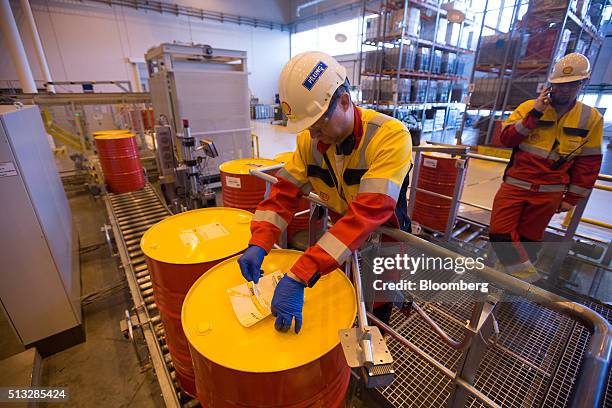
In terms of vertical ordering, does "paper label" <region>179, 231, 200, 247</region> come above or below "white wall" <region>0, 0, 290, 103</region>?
below

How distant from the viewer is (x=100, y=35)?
12.3 m

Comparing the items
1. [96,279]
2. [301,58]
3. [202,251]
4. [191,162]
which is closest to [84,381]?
[96,279]

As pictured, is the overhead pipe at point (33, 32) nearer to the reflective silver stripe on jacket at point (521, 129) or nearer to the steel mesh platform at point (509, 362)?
the steel mesh platform at point (509, 362)

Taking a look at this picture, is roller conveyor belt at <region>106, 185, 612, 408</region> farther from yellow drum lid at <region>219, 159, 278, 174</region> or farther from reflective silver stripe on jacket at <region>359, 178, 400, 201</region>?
yellow drum lid at <region>219, 159, 278, 174</region>

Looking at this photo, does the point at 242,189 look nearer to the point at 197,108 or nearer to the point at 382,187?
the point at 382,187

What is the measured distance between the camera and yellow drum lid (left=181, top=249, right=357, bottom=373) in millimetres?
970

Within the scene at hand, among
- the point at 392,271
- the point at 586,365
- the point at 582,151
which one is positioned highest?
the point at 582,151

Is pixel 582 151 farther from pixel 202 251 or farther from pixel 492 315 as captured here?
pixel 202 251

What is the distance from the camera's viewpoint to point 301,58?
1.22m

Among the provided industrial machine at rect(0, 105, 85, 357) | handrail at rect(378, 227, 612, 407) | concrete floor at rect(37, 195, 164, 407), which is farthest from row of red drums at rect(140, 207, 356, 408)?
Answer: industrial machine at rect(0, 105, 85, 357)

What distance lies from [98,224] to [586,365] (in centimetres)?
586

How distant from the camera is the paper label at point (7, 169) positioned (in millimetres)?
1977

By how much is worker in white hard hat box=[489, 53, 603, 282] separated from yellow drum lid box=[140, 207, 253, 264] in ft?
7.46

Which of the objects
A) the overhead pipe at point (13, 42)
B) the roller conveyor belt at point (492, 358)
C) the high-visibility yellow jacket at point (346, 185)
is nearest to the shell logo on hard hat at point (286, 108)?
the high-visibility yellow jacket at point (346, 185)
